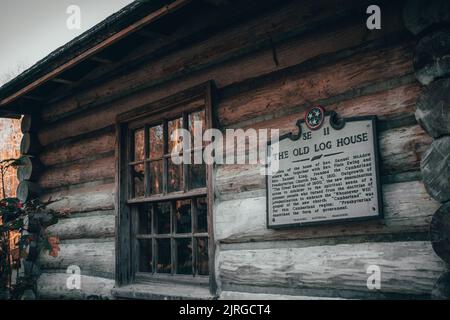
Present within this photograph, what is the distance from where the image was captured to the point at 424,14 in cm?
260

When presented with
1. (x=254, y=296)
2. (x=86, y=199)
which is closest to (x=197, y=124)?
(x=254, y=296)

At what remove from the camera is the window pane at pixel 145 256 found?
4.71 meters

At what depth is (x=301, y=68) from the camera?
11.2 feet

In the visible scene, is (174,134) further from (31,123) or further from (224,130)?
(31,123)

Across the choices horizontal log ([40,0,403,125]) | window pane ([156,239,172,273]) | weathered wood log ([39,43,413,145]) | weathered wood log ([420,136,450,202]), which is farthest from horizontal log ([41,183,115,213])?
weathered wood log ([420,136,450,202])

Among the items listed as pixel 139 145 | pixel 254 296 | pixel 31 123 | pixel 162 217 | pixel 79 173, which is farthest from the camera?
pixel 31 123

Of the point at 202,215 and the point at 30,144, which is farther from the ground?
the point at 30,144

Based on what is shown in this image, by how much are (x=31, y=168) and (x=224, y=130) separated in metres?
3.49

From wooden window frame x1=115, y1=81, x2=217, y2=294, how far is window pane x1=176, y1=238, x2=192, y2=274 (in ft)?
0.25

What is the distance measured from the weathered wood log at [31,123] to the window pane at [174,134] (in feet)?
8.67

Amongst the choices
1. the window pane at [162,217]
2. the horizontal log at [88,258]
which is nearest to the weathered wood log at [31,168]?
the horizontal log at [88,258]

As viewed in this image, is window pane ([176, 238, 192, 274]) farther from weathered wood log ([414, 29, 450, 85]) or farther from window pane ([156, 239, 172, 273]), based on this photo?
weathered wood log ([414, 29, 450, 85])
